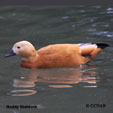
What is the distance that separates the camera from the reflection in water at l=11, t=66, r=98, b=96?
6371 mm

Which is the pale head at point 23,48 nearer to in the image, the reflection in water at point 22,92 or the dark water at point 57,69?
the dark water at point 57,69

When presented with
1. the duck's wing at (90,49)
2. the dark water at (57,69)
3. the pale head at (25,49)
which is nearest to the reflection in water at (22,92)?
the dark water at (57,69)

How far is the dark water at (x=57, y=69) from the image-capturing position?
5504 millimetres

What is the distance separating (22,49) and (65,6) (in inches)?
217

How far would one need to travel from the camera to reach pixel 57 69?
7.56 meters

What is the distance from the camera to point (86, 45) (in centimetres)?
783

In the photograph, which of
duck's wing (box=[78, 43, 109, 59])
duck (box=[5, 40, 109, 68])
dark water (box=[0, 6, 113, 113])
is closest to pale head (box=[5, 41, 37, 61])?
duck (box=[5, 40, 109, 68])

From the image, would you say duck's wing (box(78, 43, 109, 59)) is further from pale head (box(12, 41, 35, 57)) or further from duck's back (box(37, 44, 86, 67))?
pale head (box(12, 41, 35, 57))

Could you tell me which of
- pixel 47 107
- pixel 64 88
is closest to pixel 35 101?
pixel 47 107

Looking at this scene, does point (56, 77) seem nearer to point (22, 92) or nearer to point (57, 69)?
point (57, 69)

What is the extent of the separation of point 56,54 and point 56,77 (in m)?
0.71

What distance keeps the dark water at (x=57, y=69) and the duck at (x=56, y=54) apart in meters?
0.12

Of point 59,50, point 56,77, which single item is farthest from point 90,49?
point 56,77

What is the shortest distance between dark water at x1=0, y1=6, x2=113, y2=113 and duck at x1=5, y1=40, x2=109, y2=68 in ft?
0.39
